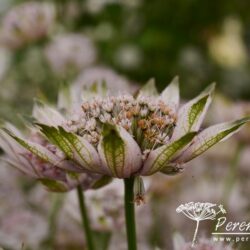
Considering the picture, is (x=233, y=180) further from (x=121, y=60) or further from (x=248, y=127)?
(x=121, y=60)

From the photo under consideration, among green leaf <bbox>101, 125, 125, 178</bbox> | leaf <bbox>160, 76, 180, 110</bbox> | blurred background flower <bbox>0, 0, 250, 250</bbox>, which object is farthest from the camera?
blurred background flower <bbox>0, 0, 250, 250</bbox>

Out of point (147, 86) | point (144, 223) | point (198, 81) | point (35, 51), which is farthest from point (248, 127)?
point (198, 81)

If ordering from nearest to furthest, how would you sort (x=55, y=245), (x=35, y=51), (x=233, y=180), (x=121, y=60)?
1. (x=55, y=245)
2. (x=233, y=180)
3. (x=35, y=51)
4. (x=121, y=60)

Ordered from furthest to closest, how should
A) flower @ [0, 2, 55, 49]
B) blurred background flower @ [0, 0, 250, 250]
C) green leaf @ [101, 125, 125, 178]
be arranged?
flower @ [0, 2, 55, 49] < blurred background flower @ [0, 0, 250, 250] < green leaf @ [101, 125, 125, 178]

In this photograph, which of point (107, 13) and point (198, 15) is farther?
point (198, 15)

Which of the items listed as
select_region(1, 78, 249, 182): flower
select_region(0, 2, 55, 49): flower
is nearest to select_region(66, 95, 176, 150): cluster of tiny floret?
select_region(1, 78, 249, 182): flower

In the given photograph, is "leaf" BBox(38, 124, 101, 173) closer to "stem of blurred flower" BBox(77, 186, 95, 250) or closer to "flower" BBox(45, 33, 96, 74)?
"stem of blurred flower" BBox(77, 186, 95, 250)
